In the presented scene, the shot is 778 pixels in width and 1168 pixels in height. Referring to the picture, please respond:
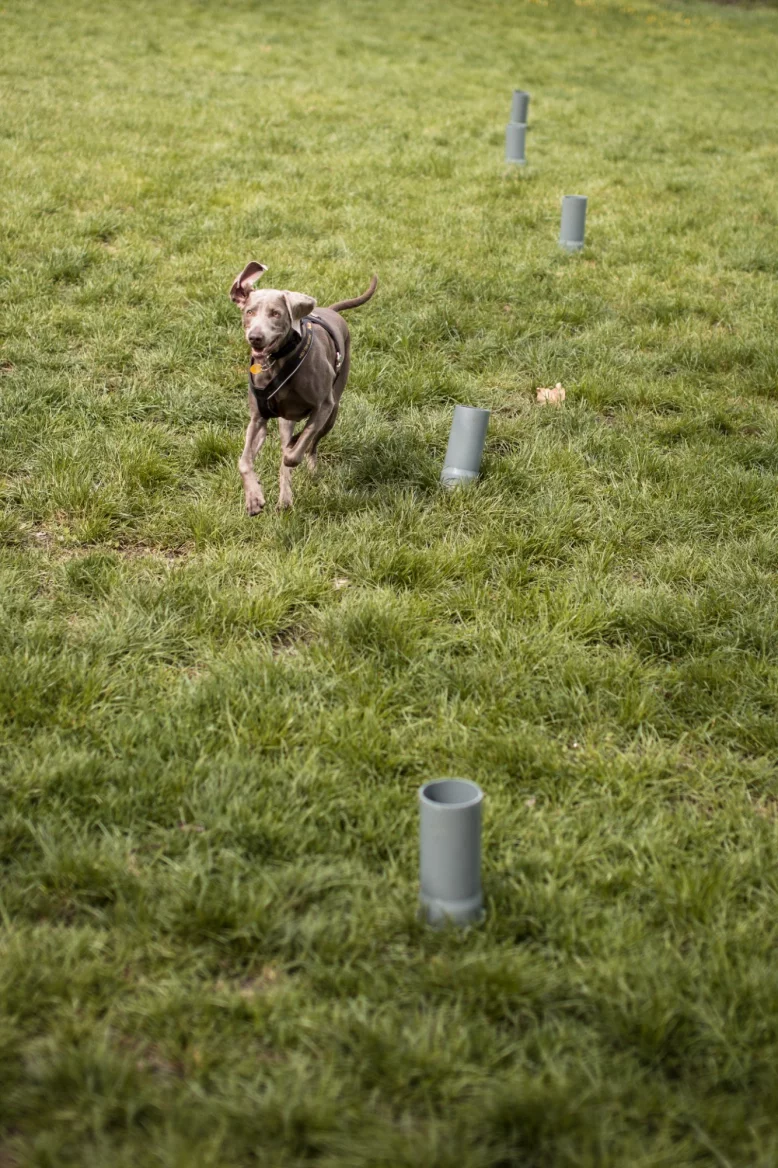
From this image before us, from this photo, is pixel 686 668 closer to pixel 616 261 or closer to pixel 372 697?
pixel 372 697

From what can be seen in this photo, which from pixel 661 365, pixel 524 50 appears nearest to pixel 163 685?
pixel 661 365

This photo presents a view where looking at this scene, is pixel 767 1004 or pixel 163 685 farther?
A: pixel 163 685

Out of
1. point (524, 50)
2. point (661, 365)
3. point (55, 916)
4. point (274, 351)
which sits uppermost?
point (524, 50)

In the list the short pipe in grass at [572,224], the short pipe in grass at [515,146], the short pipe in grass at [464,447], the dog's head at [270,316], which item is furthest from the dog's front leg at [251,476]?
the short pipe in grass at [515,146]

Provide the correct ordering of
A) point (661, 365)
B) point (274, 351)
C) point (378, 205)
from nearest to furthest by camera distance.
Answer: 1. point (274, 351)
2. point (661, 365)
3. point (378, 205)

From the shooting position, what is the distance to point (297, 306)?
425cm

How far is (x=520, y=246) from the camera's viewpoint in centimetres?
841

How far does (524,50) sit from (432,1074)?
19.4m

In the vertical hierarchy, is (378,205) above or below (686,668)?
above

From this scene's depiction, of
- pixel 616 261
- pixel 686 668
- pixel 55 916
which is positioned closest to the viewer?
pixel 55 916

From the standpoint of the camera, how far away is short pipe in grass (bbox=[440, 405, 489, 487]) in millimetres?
4852

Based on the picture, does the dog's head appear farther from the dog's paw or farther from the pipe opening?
the pipe opening

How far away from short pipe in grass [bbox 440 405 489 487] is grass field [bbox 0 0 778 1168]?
0.12 metres

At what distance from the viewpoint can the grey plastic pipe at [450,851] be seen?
252cm
